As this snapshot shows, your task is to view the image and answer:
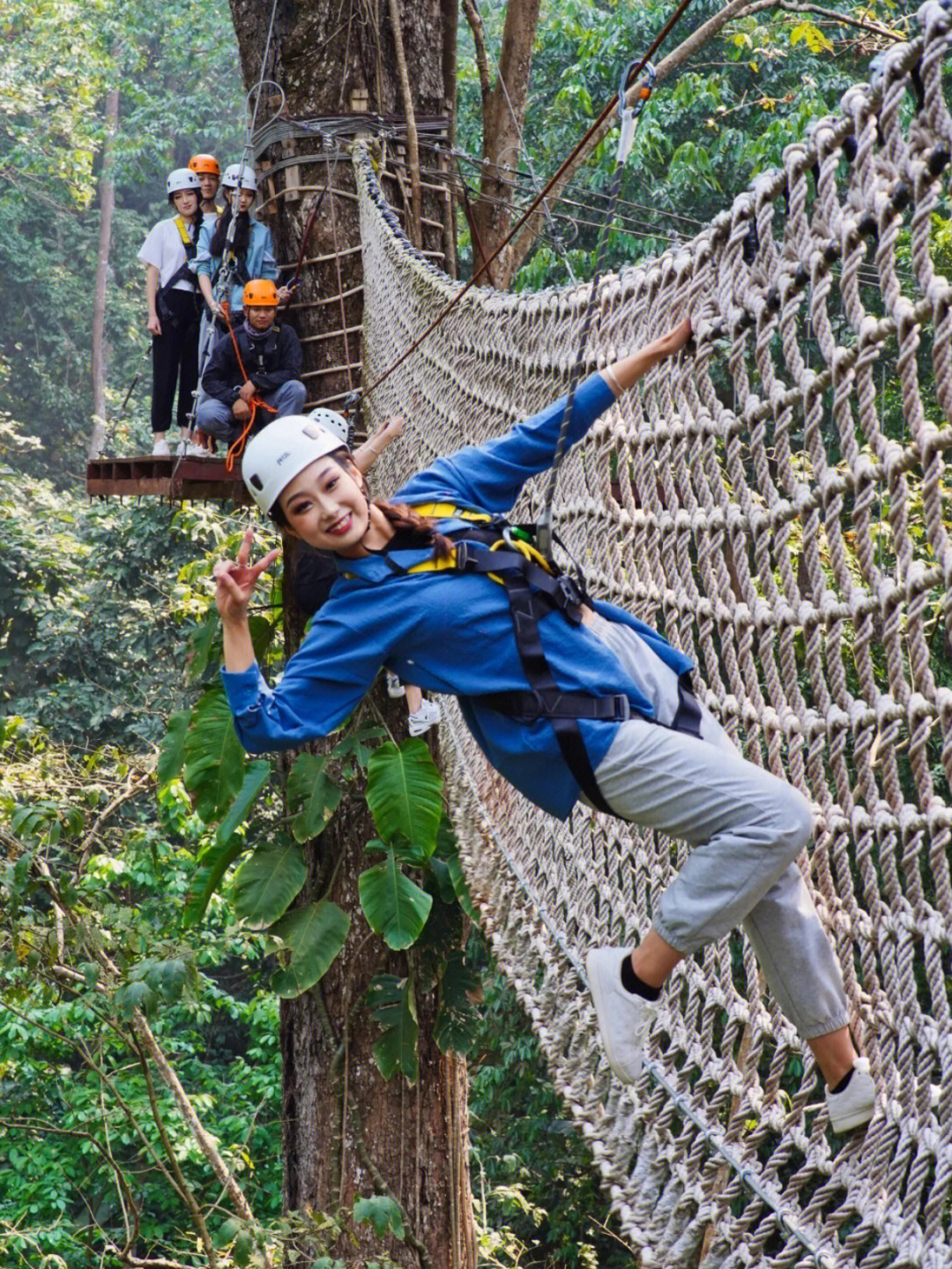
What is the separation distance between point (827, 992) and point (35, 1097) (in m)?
6.21

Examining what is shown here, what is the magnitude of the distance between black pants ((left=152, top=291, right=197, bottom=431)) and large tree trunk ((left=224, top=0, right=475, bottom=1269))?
0.50 meters

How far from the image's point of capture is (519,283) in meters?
5.90

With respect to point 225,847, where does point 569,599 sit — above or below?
above

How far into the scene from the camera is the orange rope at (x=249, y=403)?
291cm

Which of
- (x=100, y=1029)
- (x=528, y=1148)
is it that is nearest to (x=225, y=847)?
(x=100, y=1029)

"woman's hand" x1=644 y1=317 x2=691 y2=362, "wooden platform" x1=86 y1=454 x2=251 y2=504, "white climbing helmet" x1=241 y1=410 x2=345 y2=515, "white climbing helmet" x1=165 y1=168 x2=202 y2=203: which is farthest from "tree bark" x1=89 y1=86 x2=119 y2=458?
"woman's hand" x1=644 y1=317 x2=691 y2=362

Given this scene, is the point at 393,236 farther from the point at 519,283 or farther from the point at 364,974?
the point at 519,283

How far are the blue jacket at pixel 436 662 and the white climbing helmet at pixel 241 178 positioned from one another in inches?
76.6

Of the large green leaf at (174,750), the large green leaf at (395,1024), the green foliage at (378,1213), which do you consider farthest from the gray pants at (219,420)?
the green foliage at (378,1213)

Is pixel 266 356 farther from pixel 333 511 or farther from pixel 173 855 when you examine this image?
pixel 173 855

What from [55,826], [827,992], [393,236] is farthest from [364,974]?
[827,992]

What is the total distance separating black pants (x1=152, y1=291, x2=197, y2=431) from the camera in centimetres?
341

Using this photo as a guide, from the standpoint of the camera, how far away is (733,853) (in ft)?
3.50

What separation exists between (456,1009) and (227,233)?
1667mm
